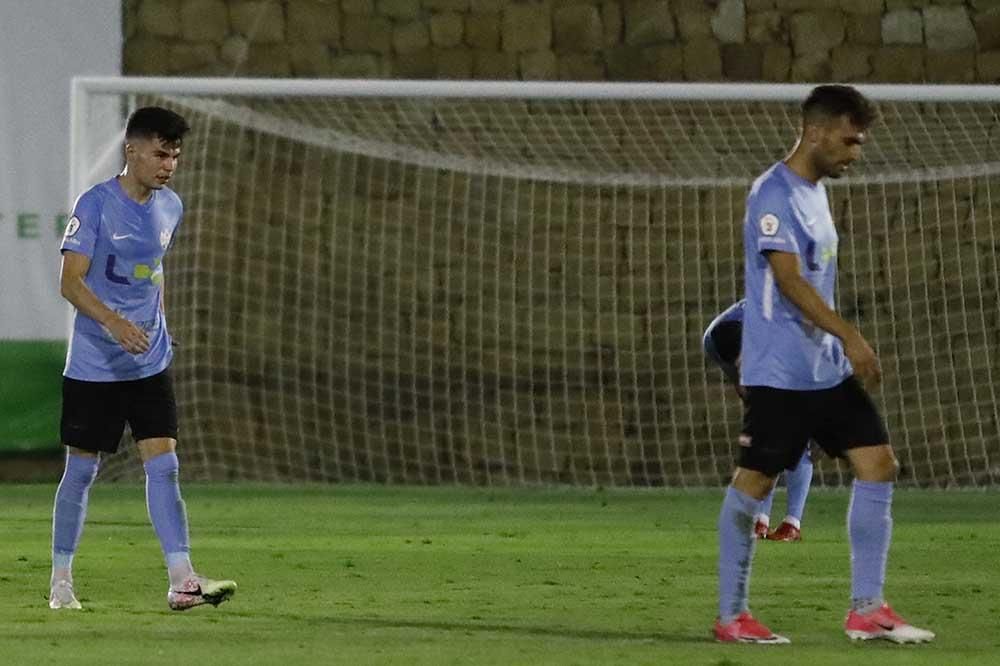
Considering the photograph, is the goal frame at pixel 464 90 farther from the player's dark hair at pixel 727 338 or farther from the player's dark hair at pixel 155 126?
the player's dark hair at pixel 155 126

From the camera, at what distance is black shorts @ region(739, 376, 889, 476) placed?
5.79m

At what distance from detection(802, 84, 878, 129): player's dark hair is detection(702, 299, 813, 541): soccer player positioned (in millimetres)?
2951

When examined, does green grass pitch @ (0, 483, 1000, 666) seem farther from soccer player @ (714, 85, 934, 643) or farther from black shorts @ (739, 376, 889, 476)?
black shorts @ (739, 376, 889, 476)

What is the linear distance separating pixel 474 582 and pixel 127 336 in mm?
1864

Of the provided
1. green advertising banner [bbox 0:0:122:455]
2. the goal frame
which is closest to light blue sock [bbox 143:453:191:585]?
the goal frame

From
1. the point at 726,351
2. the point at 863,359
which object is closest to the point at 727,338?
the point at 726,351

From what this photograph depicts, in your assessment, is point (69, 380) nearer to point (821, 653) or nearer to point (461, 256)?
point (821, 653)

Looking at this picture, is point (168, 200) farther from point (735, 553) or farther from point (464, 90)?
point (464, 90)

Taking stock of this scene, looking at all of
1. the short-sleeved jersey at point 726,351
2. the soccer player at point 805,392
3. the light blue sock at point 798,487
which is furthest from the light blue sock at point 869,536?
the light blue sock at point 798,487

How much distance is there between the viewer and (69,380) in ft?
22.0

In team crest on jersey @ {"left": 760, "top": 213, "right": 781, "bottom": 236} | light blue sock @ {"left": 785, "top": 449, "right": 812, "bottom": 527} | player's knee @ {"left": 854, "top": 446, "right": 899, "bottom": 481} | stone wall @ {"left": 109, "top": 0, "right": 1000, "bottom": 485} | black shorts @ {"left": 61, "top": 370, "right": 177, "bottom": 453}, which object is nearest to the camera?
team crest on jersey @ {"left": 760, "top": 213, "right": 781, "bottom": 236}

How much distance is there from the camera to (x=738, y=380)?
30.0 ft

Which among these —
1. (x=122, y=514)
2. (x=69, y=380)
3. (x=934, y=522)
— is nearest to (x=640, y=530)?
(x=934, y=522)

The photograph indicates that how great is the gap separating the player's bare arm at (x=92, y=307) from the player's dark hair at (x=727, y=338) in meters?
3.20
